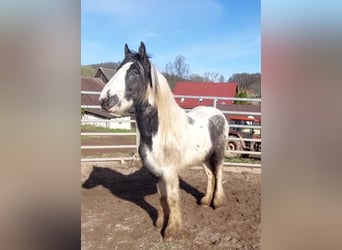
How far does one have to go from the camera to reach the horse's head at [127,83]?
3.36ft

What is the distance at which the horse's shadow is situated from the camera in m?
1.17

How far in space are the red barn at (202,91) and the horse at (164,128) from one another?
29 millimetres

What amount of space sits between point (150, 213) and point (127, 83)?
1.84 feet

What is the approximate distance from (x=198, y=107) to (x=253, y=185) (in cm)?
41

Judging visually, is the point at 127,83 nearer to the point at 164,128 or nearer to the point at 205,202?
the point at 164,128

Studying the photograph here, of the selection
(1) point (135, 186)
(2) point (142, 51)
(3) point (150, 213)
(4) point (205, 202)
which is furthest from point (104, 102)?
(4) point (205, 202)

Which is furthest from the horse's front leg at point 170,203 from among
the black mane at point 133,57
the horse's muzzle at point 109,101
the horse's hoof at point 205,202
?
the black mane at point 133,57

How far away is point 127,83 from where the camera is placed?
1037 millimetres

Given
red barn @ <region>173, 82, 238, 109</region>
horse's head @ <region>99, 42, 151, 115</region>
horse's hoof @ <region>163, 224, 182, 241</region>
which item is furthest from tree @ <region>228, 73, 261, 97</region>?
horse's hoof @ <region>163, 224, 182, 241</region>

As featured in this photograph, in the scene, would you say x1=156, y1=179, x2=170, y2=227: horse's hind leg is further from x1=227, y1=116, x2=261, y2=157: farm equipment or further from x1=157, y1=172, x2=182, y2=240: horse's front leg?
x1=227, y1=116, x2=261, y2=157: farm equipment

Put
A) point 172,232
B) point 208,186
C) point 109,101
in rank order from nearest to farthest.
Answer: point 109,101 < point 172,232 < point 208,186

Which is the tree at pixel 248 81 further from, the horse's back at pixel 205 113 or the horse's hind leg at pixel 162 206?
the horse's hind leg at pixel 162 206

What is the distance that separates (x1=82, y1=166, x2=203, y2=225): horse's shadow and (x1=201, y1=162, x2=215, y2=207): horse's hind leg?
0.03 m
